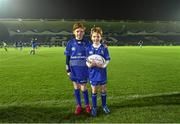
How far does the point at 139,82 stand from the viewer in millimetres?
13430

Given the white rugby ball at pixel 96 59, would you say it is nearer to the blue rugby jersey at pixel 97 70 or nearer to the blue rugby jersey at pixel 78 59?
the blue rugby jersey at pixel 97 70

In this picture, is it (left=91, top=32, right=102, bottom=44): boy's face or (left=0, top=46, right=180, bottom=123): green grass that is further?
(left=91, top=32, right=102, bottom=44): boy's face

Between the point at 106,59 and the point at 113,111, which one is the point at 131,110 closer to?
the point at 113,111

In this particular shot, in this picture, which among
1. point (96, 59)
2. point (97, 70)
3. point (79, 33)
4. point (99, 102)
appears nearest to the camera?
point (96, 59)

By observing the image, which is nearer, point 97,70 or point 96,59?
point 96,59

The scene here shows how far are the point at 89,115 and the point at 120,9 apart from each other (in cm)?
8633

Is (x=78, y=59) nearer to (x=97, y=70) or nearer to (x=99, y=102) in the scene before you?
(x=97, y=70)

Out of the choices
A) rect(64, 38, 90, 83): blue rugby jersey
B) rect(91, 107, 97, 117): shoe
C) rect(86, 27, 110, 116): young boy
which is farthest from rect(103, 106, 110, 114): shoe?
rect(64, 38, 90, 83): blue rugby jersey

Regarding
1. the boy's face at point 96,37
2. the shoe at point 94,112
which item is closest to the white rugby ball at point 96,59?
the boy's face at point 96,37

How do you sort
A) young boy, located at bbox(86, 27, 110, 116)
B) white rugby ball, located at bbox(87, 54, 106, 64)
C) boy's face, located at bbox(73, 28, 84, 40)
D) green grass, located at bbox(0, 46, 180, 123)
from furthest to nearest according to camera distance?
boy's face, located at bbox(73, 28, 84, 40)
young boy, located at bbox(86, 27, 110, 116)
white rugby ball, located at bbox(87, 54, 106, 64)
green grass, located at bbox(0, 46, 180, 123)

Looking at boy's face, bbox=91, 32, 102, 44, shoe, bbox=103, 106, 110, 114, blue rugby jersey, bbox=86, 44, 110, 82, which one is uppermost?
boy's face, bbox=91, 32, 102, 44

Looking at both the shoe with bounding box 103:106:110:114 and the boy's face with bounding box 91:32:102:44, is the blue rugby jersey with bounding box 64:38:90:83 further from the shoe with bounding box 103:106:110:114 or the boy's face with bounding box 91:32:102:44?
the shoe with bounding box 103:106:110:114

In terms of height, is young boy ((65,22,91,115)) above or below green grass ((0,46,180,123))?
above

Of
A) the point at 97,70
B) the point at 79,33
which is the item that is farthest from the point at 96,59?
the point at 79,33
